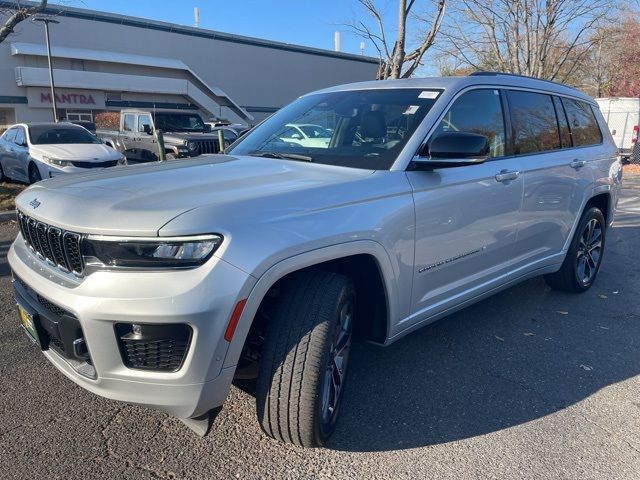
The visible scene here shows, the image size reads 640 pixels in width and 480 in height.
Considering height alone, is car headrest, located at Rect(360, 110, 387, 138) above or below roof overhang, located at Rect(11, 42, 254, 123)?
below

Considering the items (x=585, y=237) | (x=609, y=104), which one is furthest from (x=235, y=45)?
(x=585, y=237)

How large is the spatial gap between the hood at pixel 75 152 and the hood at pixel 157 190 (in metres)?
8.20

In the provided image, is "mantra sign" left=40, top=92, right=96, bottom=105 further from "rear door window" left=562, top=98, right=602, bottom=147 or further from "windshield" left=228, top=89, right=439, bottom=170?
"rear door window" left=562, top=98, right=602, bottom=147

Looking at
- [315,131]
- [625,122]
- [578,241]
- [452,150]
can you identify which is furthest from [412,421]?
[625,122]

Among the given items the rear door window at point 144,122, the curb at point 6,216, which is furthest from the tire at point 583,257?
the rear door window at point 144,122

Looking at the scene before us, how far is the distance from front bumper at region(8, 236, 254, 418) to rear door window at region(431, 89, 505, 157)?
1.83 m

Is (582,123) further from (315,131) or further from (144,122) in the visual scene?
(144,122)

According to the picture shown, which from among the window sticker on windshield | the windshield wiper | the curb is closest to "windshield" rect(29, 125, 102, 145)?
the curb

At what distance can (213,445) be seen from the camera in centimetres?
270

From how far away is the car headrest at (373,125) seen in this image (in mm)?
3268

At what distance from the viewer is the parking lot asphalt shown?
2.54 metres

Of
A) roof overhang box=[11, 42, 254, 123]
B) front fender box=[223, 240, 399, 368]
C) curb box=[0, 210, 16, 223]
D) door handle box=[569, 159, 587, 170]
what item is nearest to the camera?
front fender box=[223, 240, 399, 368]

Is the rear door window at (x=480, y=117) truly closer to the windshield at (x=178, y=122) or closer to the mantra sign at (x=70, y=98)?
the windshield at (x=178, y=122)

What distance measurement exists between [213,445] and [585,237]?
12.7ft
